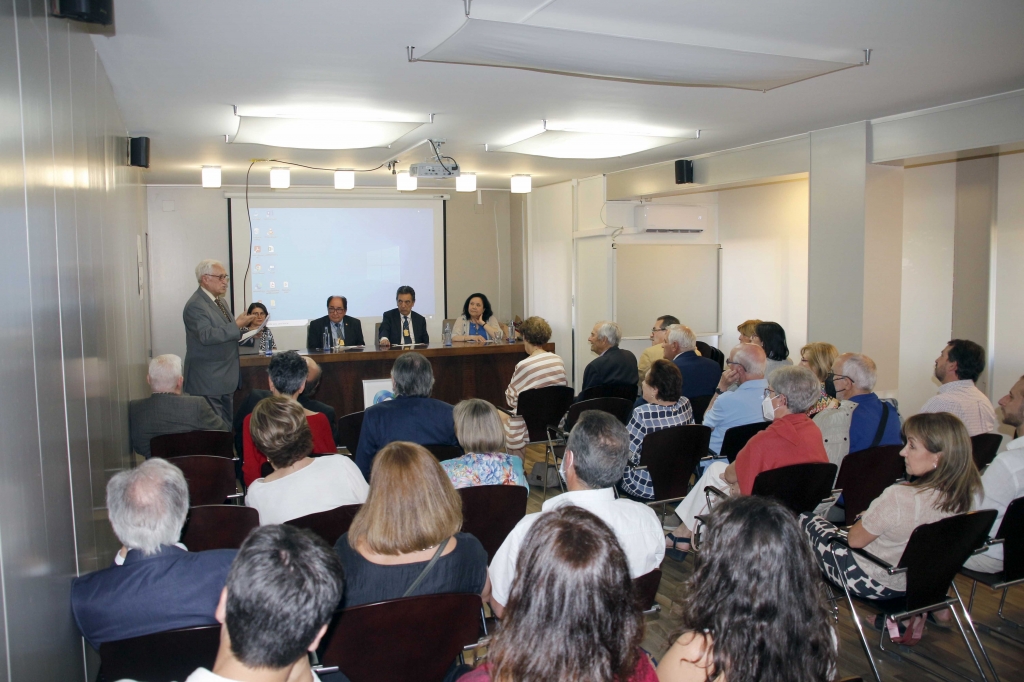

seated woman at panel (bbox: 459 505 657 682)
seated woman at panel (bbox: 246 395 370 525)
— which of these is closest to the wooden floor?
seated woman at panel (bbox: 246 395 370 525)

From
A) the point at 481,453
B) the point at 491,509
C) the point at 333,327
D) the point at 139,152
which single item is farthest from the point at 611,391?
the point at 139,152

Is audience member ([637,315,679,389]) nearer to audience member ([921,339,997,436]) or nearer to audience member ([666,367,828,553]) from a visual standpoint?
audience member ([921,339,997,436])

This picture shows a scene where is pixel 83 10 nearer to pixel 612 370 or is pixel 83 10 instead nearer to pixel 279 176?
pixel 612 370

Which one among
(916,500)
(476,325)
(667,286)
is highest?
(667,286)

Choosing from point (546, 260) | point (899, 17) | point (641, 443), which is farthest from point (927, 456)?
point (546, 260)

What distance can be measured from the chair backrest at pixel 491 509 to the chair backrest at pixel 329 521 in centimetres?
47

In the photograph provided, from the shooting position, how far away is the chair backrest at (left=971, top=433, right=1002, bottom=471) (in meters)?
4.03

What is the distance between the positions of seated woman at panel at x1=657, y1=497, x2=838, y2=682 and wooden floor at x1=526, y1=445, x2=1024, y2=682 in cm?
137

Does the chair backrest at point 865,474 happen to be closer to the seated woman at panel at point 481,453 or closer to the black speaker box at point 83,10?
the seated woman at panel at point 481,453

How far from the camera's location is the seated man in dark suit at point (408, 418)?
391 centimetres

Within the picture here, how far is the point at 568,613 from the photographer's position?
4.64 feet

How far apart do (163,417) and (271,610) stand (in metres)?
3.30

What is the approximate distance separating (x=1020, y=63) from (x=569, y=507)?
14.1 ft

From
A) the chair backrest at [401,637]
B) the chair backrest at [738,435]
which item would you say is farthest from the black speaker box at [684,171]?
the chair backrest at [401,637]
